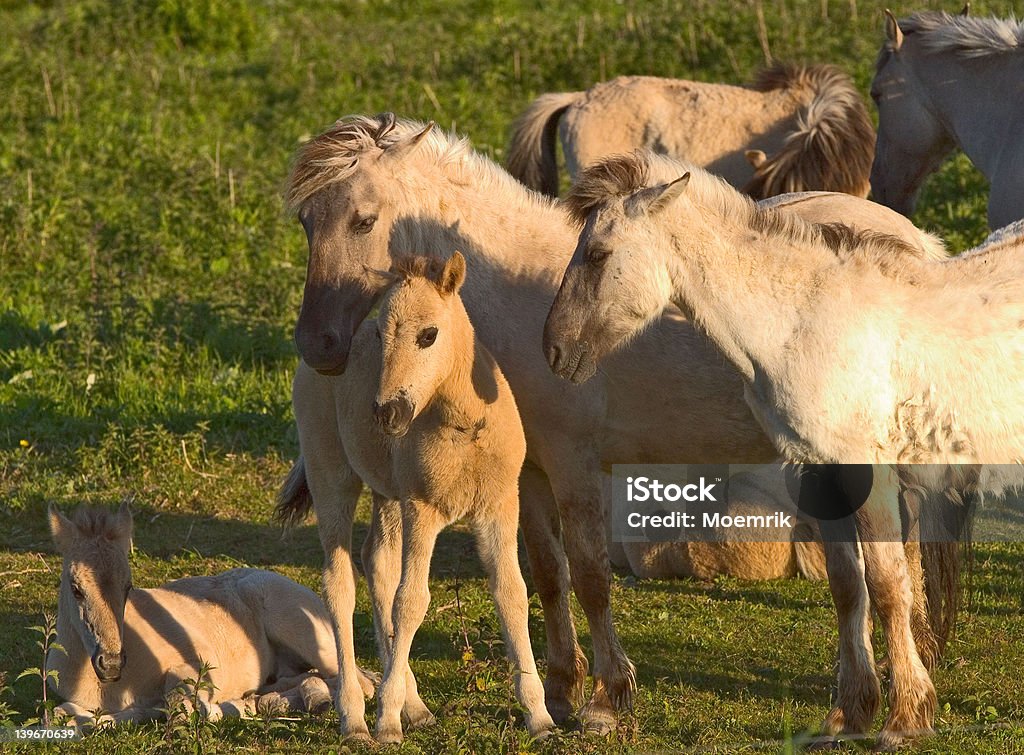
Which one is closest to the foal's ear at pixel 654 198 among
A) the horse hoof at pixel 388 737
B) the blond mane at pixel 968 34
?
the horse hoof at pixel 388 737

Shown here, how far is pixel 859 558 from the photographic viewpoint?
557cm

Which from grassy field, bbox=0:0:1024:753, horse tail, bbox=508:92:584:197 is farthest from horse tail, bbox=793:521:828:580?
horse tail, bbox=508:92:584:197

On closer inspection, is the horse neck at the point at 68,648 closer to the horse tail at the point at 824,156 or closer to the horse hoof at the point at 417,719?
the horse hoof at the point at 417,719

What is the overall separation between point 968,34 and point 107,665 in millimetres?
6156

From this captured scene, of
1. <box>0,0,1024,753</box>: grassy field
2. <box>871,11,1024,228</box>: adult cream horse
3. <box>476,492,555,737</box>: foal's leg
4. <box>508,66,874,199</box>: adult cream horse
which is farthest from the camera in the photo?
<box>508,66,874,199</box>: adult cream horse

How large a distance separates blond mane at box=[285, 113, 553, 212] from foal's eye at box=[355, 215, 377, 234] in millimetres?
210

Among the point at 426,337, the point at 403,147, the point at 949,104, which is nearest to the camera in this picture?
the point at 426,337

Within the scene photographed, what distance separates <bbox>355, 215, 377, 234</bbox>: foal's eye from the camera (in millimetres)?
5902

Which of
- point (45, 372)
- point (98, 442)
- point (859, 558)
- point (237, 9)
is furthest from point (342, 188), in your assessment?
point (237, 9)

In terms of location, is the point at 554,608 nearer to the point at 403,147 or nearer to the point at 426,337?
the point at 426,337

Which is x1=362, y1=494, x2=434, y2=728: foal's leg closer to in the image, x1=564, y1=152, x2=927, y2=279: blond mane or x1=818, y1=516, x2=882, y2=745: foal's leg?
x1=564, y1=152, x2=927, y2=279: blond mane

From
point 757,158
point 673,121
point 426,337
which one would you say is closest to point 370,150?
point 426,337

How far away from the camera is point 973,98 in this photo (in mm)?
8570

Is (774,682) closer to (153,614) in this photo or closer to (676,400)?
(676,400)
